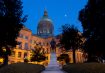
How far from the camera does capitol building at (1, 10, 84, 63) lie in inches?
3886

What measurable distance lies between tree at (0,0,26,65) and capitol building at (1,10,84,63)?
118 ft

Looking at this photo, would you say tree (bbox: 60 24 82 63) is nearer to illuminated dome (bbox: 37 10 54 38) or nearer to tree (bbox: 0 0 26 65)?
tree (bbox: 0 0 26 65)

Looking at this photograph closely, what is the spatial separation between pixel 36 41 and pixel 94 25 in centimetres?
9550

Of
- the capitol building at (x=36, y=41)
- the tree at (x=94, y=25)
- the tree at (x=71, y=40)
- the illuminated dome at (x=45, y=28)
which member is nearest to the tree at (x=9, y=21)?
the tree at (x=94, y=25)

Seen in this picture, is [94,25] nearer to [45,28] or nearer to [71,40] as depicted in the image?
[71,40]

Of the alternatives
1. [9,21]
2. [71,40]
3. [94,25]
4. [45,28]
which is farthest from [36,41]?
[9,21]

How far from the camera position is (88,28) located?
113ft

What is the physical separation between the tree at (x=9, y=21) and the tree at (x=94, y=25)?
923 centimetres

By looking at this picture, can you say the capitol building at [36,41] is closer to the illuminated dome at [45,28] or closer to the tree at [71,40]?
the illuminated dome at [45,28]

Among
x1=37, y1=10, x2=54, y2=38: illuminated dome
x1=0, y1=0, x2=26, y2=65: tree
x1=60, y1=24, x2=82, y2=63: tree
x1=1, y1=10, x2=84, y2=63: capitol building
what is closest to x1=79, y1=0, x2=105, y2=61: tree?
x1=0, y1=0, x2=26, y2=65: tree

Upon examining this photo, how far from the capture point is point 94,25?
1214 inches

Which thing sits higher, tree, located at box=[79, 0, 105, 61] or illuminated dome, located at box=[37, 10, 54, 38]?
illuminated dome, located at box=[37, 10, 54, 38]

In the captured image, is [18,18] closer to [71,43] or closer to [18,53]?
[71,43]

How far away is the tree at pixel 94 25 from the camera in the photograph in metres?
27.0
